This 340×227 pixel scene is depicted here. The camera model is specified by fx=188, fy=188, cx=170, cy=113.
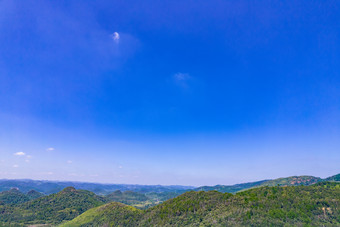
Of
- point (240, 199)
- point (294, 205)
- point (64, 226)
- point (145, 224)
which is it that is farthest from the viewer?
point (64, 226)

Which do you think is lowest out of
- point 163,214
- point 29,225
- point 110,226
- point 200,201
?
point 29,225

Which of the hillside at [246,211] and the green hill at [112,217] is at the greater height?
the hillside at [246,211]

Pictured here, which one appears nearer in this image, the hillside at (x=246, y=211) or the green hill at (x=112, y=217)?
the hillside at (x=246, y=211)

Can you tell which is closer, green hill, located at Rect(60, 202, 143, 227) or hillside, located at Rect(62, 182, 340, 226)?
hillside, located at Rect(62, 182, 340, 226)

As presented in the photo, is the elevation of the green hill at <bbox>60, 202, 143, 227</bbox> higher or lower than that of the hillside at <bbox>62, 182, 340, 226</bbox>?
lower

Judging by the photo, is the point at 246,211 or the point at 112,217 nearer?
the point at 246,211

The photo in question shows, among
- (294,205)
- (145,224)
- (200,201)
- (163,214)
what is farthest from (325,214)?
(145,224)

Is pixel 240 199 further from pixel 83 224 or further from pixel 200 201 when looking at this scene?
pixel 83 224

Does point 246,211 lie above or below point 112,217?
above
